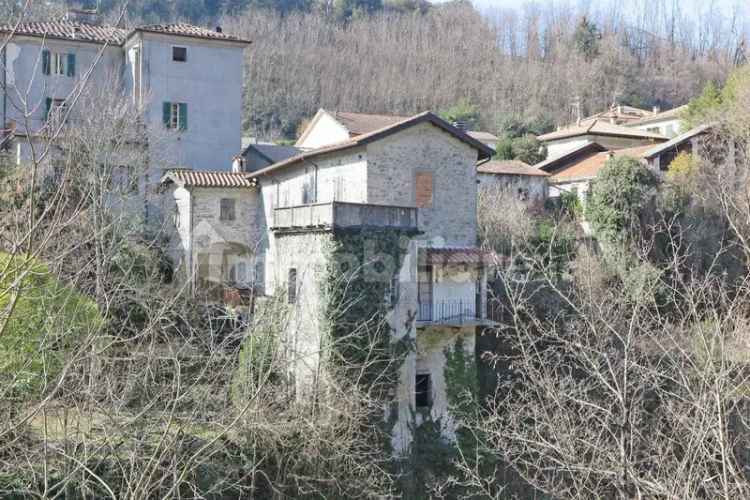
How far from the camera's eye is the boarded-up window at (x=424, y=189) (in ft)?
70.5

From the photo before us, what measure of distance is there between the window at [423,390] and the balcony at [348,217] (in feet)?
12.9

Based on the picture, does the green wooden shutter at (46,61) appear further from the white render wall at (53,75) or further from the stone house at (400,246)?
the stone house at (400,246)

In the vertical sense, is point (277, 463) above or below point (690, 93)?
below

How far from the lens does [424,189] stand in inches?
850

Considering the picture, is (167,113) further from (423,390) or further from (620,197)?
(620,197)

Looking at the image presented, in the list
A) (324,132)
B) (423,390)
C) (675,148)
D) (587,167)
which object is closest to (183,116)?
(324,132)

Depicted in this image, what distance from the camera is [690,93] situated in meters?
65.7

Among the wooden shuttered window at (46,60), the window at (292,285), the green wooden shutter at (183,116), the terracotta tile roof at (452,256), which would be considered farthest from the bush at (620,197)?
the wooden shuttered window at (46,60)

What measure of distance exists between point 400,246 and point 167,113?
13.6m

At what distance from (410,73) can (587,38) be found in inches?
677

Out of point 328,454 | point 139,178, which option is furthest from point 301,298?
point 139,178

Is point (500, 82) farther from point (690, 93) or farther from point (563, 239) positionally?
point (563, 239)

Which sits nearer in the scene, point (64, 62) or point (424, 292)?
point (424, 292)

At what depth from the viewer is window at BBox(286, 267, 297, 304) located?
20078mm
